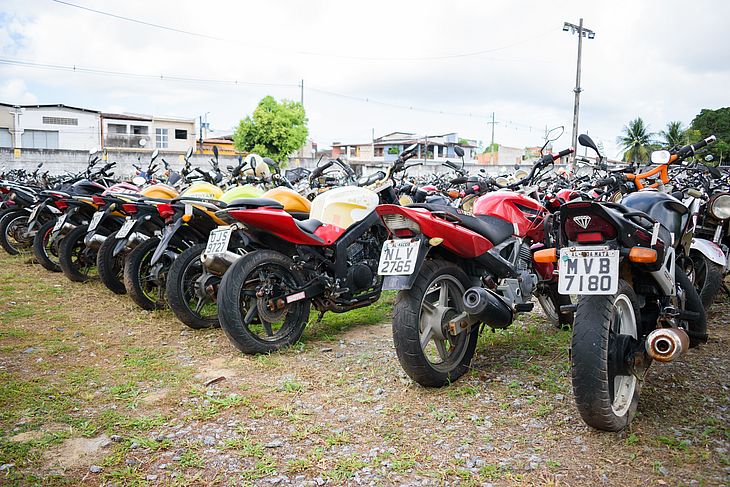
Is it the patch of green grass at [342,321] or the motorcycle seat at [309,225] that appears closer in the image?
the motorcycle seat at [309,225]

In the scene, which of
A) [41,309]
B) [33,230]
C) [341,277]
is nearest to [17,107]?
[33,230]

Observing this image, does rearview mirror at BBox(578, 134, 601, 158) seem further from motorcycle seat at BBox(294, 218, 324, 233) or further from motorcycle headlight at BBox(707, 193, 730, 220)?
motorcycle seat at BBox(294, 218, 324, 233)

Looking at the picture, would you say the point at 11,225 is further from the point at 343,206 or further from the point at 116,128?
the point at 116,128

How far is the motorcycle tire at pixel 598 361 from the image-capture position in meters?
2.51

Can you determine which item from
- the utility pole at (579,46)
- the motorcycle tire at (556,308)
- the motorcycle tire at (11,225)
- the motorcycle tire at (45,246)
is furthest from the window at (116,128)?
the motorcycle tire at (556,308)

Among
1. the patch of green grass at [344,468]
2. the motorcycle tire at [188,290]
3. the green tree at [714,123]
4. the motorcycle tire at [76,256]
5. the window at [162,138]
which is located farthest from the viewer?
the window at [162,138]

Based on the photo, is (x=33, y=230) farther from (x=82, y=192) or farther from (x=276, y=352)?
(x=276, y=352)

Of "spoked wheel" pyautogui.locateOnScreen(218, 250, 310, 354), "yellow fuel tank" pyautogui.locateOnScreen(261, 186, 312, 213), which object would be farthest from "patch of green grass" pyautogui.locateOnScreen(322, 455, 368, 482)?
"yellow fuel tank" pyautogui.locateOnScreen(261, 186, 312, 213)

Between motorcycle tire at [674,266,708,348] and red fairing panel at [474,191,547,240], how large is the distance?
901 mm

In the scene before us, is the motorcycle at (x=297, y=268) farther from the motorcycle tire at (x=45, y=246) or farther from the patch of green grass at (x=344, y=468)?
the motorcycle tire at (x=45, y=246)

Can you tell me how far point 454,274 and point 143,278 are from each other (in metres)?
3.06

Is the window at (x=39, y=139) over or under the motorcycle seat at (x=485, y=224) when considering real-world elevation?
over

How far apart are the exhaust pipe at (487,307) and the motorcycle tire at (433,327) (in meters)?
0.15

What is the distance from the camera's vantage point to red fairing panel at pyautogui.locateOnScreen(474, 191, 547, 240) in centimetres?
368
